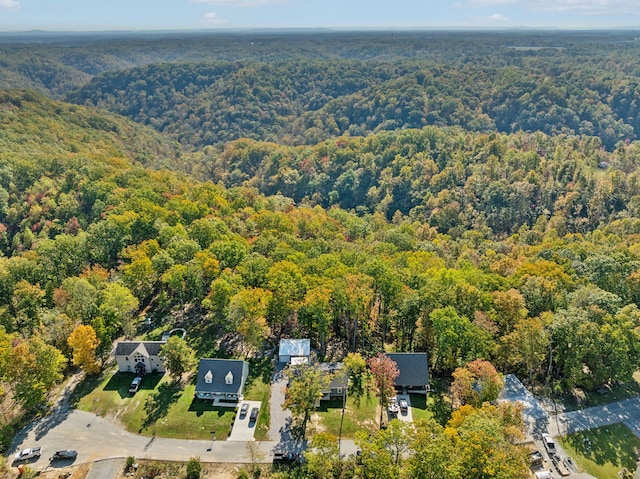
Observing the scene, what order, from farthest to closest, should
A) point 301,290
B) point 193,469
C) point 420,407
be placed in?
point 301,290, point 420,407, point 193,469

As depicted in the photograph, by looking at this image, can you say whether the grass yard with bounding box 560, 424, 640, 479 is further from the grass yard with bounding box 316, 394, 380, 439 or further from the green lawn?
the grass yard with bounding box 316, 394, 380, 439

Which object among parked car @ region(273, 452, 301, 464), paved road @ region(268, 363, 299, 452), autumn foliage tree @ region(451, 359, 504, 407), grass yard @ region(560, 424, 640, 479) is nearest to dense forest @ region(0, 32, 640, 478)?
autumn foliage tree @ region(451, 359, 504, 407)

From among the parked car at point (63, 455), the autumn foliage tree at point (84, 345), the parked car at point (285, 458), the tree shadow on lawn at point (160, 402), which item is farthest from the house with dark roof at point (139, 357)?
the parked car at point (285, 458)

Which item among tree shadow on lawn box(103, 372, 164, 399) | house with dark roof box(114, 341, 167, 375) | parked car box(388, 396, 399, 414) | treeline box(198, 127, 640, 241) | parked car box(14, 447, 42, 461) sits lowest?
treeline box(198, 127, 640, 241)

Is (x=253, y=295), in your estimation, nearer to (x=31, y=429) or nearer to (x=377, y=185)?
(x=31, y=429)

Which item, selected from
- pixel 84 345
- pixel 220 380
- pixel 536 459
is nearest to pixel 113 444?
pixel 220 380

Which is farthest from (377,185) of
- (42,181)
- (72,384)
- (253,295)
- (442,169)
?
(72,384)

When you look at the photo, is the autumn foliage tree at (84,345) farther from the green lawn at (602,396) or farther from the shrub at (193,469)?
the green lawn at (602,396)

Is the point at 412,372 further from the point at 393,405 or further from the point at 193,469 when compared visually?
the point at 193,469
